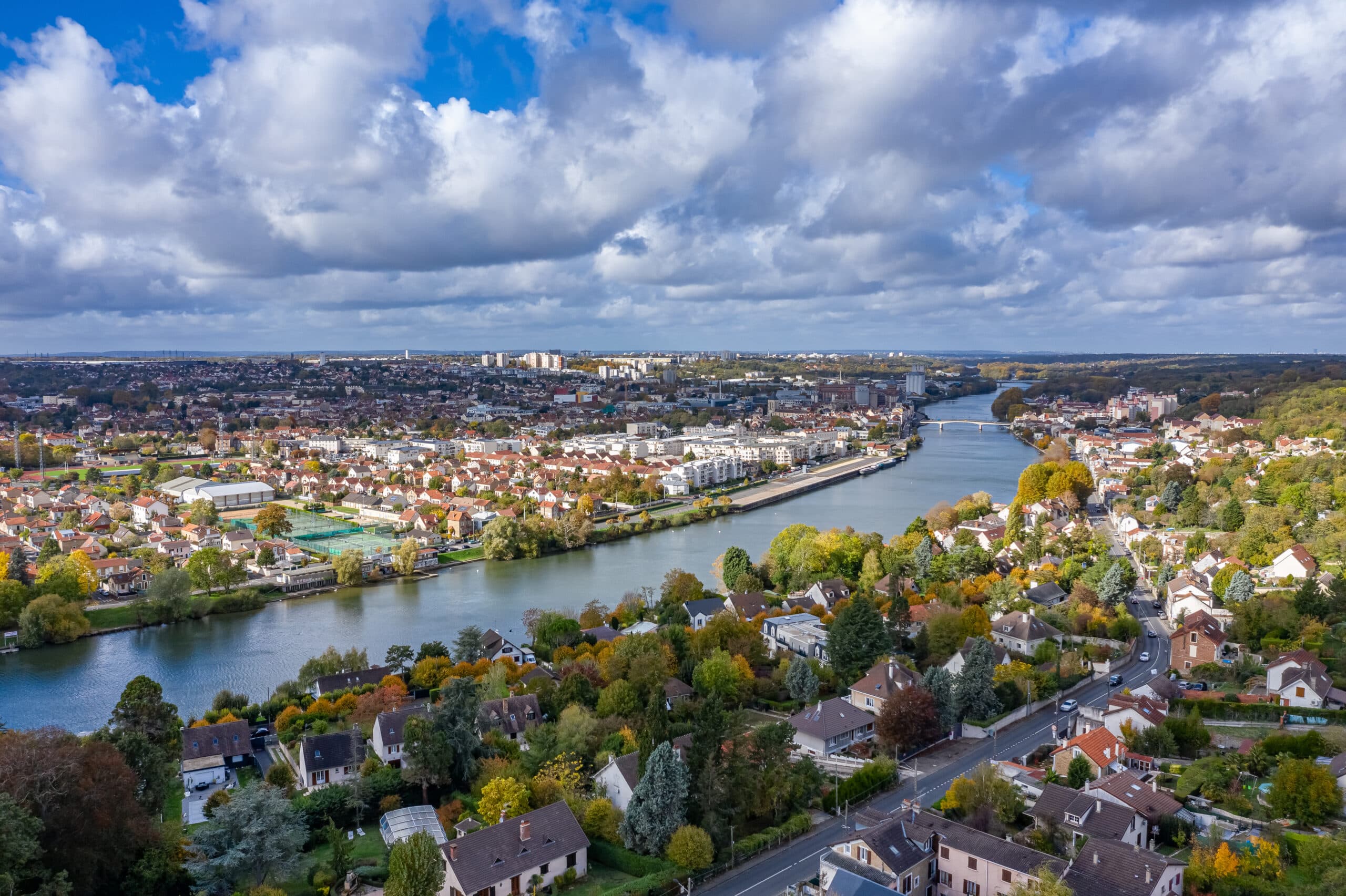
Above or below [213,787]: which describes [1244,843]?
above

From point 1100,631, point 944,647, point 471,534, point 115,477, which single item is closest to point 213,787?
point 944,647

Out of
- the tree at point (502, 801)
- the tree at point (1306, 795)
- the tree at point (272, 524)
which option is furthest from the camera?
the tree at point (272, 524)

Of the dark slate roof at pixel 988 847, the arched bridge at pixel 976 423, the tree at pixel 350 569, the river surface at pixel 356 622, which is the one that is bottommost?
the arched bridge at pixel 976 423

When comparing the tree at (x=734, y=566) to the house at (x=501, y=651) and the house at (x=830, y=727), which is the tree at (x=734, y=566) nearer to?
the house at (x=501, y=651)

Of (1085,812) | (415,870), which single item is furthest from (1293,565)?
(415,870)

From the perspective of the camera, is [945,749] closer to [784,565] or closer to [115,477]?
[784,565]

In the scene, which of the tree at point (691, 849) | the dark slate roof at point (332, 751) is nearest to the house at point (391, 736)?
the dark slate roof at point (332, 751)

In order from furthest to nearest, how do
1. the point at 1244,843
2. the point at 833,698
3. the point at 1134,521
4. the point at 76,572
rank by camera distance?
the point at 1134,521 → the point at 76,572 → the point at 833,698 → the point at 1244,843
